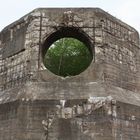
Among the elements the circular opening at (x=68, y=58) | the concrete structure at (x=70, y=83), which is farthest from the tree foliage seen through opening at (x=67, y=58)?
the concrete structure at (x=70, y=83)

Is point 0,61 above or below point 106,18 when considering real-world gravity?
below

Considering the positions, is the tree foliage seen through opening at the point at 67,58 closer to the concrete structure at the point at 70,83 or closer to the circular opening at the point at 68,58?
→ the circular opening at the point at 68,58

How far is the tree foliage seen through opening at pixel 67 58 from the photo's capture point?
794 inches

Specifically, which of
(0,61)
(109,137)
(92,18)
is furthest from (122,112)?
(0,61)

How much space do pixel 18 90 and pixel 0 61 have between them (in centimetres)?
142

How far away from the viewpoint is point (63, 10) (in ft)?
30.0

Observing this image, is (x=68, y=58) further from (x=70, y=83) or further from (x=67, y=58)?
(x=70, y=83)

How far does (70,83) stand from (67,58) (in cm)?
1318

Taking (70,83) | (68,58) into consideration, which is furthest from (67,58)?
(70,83)

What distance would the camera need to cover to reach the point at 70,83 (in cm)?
839

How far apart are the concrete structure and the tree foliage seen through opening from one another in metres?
10.4

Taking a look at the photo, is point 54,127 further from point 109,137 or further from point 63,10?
point 63,10

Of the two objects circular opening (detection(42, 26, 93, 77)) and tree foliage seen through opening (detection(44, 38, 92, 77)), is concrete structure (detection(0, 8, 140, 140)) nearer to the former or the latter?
circular opening (detection(42, 26, 93, 77))

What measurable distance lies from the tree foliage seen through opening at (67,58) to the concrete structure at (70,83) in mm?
10364
